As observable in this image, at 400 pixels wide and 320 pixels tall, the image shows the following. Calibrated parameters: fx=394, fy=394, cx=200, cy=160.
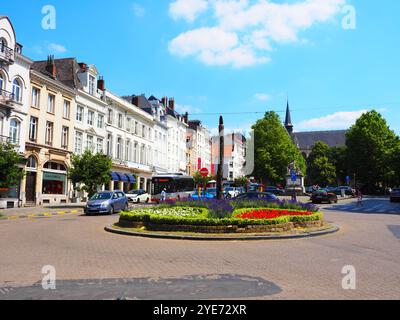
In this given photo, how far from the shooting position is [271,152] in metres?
73.7

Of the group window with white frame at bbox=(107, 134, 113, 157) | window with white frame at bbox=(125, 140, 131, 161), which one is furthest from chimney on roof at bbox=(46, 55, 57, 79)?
window with white frame at bbox=(125, 140, 131, 161)

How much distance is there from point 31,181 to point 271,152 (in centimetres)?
4803

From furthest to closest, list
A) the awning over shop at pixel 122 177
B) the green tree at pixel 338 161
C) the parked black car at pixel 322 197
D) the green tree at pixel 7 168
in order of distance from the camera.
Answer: the green tree at pixel 338 161, the awning over shop at pixel 122 177, the parked black car at pixel 322 197, the green tree at pixel 7 168

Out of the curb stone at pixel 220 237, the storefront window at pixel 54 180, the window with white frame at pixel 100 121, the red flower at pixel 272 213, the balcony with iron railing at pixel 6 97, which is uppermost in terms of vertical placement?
the window with white frame at pixel 100 121

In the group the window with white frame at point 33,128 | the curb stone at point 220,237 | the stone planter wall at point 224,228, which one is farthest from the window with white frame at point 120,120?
the stone planter wall at point 224,228

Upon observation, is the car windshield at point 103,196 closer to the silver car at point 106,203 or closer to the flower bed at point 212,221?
the silver car at point 106,203

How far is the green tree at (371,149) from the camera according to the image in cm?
7331

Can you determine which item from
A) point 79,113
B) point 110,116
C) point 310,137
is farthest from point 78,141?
point 310,137

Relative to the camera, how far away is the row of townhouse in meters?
32.2

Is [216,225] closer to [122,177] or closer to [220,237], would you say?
[220,237]

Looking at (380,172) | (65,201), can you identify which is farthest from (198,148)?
(65,201)

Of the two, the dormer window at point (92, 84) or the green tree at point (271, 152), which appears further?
the green tree at point (271, 152)

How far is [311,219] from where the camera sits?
16.1 metres

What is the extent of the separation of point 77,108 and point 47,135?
19.8ft
